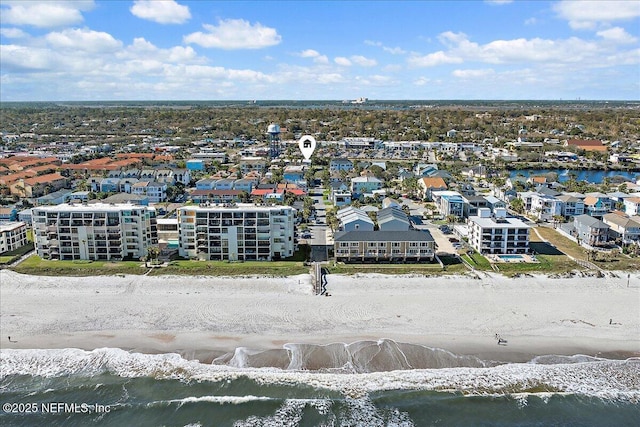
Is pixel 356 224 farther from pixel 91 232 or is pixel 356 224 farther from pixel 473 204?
pixel 91 232

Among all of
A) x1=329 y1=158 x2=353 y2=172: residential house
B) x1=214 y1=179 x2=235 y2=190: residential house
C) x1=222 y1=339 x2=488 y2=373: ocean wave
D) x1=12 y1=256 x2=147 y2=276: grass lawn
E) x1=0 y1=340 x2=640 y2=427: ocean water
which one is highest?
x1=329 y1=158 x2=353 y2=172: residential house

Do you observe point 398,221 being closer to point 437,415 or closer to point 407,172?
point 437,415

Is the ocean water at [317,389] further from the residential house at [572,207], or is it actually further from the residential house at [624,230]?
the residential house at [572,207]

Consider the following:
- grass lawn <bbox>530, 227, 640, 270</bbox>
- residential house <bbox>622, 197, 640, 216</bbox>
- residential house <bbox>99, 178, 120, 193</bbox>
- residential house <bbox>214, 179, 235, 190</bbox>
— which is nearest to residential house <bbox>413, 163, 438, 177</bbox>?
residential house <bbox>622, 197, 640, 216</bbox>

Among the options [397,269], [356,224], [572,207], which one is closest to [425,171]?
[572,207]

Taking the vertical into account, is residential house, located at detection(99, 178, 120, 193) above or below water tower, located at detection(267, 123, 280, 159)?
below

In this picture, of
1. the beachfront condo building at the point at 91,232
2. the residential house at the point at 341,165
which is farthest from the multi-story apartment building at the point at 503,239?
the residential house at the point at 341,165

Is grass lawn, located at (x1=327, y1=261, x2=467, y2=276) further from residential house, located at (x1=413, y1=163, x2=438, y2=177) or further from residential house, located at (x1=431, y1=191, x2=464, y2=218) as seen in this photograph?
residential house, located at (x1=413, y1=163, x2=438, y2=177)
